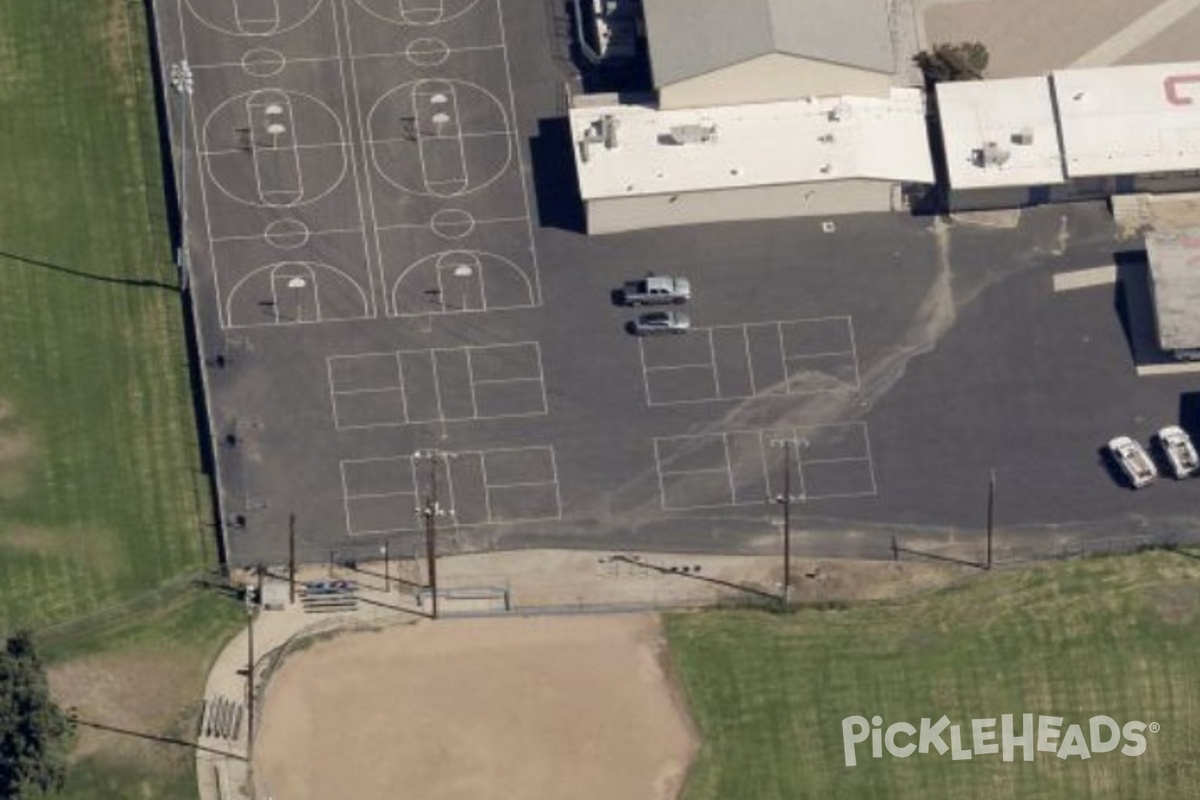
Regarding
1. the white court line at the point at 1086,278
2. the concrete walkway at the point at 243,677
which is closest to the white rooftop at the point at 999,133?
the white court line at the point at 1086,278

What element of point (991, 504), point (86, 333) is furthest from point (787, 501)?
point (86, 333)

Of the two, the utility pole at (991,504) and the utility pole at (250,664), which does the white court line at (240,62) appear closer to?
the utility pole at (250,664)

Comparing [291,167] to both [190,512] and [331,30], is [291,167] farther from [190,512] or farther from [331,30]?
[190,512]

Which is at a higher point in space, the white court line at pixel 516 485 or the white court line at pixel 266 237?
the white court line at pixel 266 237

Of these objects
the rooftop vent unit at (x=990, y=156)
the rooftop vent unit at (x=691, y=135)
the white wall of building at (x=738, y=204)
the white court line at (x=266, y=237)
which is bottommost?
the white wall of building at (x=738, y=204)

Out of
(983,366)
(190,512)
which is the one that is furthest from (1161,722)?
(190,512)

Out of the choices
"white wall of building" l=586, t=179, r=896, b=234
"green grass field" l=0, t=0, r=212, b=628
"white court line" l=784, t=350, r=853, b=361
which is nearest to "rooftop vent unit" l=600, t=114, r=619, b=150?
"white wall of building" l=586, t=179, r=896, b=234

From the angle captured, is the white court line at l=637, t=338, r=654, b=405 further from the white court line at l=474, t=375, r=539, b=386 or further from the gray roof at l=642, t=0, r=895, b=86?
the gray roof at l=642, t=0, r=895, b=86
